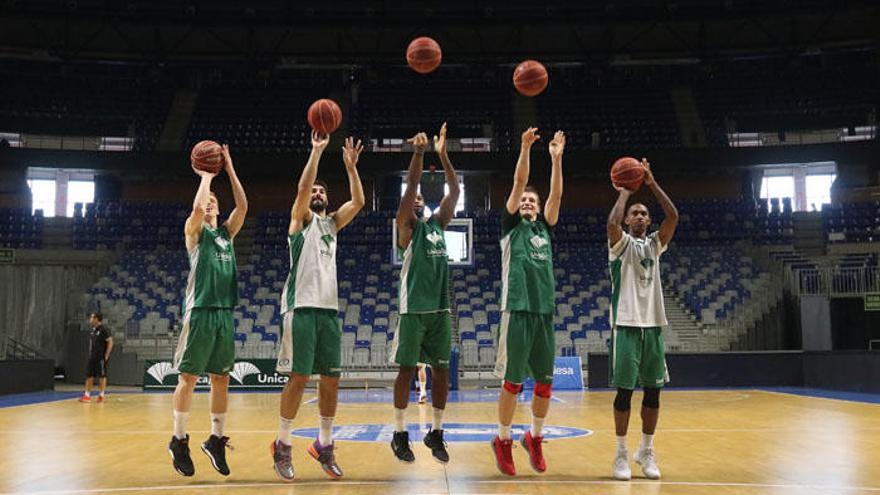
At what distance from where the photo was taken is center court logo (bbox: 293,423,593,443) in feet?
29.0

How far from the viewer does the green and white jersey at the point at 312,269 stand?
20.6 feet

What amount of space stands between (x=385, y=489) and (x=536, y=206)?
259 centimetres

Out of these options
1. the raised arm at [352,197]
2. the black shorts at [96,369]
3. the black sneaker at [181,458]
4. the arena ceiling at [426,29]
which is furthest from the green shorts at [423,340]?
the arena ceiling at [426,29]

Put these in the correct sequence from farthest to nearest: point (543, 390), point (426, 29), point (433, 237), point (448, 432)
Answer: point (426, 29)
point (448, 432)
point (433, 237)
point (543, 390)

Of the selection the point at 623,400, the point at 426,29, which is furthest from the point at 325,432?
the point at 426,29

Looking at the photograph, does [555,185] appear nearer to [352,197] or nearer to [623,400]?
[352,197]

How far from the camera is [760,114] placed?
3083 centimetres

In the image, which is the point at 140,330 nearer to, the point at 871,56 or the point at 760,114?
the point at 760,114

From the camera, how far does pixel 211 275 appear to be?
21.4ft

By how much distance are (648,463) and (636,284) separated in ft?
4.49

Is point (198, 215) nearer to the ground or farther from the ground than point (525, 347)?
farther from the ground

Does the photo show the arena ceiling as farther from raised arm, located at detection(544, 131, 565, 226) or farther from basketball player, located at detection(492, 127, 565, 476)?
basketball player, located at detection(492, 127, 565, 476)

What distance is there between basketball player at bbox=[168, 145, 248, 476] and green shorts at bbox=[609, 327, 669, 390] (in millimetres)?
3011

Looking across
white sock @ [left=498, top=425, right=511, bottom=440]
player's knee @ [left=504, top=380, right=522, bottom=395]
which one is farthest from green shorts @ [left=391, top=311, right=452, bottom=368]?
white sock @ [left=498, top=425, right=511, bottom=440]
